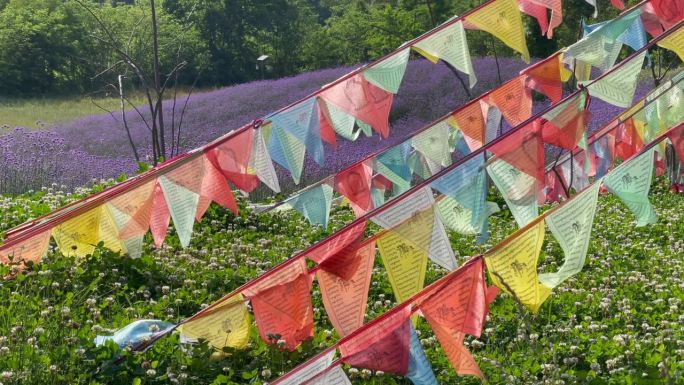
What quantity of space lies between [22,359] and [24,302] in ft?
3.24

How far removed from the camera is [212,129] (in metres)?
17.5

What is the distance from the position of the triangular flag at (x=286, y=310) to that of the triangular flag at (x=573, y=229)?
1.03 m

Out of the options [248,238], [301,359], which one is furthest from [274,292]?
[248,238]

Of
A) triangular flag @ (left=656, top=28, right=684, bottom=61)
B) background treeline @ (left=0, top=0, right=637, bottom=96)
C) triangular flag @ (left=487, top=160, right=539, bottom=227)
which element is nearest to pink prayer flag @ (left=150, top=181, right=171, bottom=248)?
triangular flag @ (left=487, top=160, right=539, bottom=227)

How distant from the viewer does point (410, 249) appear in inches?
161

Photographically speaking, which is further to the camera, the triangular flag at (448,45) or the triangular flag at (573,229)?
the triangular flag at (448,45)

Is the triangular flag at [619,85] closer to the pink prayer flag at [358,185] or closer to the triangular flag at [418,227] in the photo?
the pink prayer flag at [358,185]

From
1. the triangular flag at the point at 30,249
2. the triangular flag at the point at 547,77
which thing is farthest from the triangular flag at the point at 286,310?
→ the triangular flag at the point at 547,77

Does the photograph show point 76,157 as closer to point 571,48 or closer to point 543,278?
point 571,48

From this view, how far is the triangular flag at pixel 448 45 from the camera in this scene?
5625mm

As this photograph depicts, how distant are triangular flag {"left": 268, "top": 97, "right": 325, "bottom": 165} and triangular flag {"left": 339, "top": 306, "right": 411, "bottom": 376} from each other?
2.25 meters

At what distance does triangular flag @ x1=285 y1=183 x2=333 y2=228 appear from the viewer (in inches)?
223

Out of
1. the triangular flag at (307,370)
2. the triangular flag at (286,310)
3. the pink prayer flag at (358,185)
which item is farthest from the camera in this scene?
the pink prayer flag at (358,185)

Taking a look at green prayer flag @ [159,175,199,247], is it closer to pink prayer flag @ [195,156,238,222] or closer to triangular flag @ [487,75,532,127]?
pink prayer flag @ [195,156,238,222]
